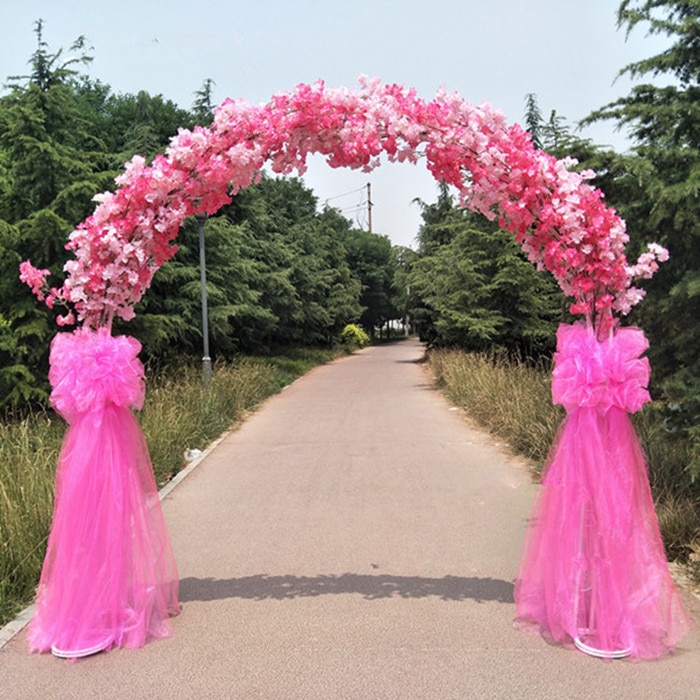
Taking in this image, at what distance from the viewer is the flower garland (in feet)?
12.9

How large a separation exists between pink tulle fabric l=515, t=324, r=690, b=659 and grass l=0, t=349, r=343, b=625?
3490 mm

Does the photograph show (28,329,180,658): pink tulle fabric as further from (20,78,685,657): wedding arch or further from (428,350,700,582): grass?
(428,350,700,582): grass

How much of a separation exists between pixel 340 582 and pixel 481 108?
339 centimetres

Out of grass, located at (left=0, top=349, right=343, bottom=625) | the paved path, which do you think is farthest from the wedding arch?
grass, located at (left=0, top=349, right=343, bottom=625)

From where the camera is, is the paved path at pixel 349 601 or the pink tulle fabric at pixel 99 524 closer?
the paved path at pixel 349 601

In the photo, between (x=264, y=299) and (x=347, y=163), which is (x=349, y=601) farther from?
(x=264, y=299)

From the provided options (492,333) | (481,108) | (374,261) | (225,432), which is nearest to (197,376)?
(225,432)

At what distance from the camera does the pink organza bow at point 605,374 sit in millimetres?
3807

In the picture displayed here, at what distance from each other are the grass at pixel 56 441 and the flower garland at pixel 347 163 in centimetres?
184

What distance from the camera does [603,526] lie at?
3.75m

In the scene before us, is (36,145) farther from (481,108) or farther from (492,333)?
(492,333)

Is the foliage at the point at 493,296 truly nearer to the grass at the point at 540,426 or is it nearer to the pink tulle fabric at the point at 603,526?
the grass at the point at 540,426

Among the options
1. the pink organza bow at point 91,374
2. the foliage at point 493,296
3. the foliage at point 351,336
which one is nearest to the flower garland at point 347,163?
the pink organza bow at point 91,374

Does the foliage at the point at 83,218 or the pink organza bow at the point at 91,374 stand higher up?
the foliage at the point at 83,218
